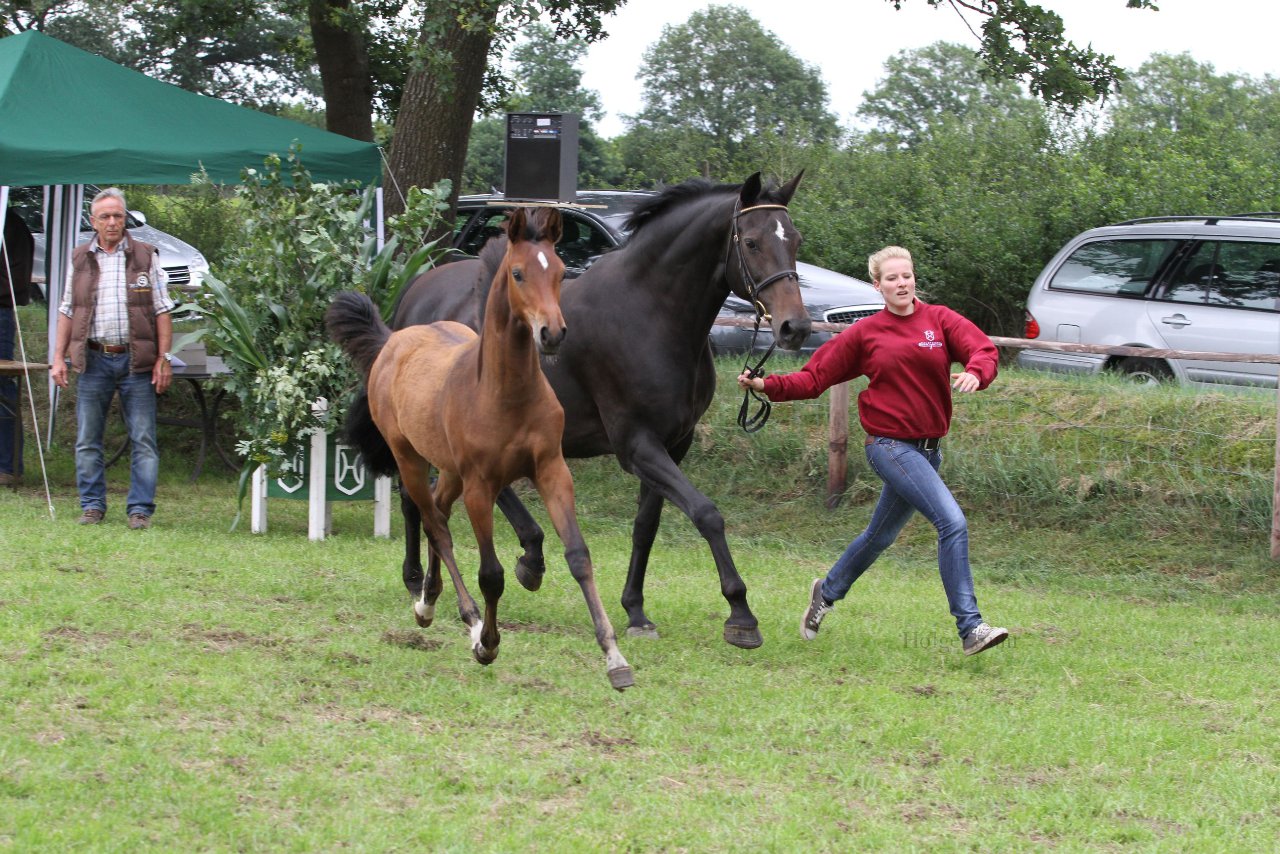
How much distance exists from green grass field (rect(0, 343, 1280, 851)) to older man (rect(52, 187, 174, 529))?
14.9 inches

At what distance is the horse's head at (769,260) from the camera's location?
241 inches

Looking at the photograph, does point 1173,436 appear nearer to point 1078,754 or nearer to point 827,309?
point 827,309

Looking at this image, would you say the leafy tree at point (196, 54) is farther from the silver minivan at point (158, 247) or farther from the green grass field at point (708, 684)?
the green grass field at point (708, 684)

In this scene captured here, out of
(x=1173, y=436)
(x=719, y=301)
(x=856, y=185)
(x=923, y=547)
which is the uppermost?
(x=856, y=185)

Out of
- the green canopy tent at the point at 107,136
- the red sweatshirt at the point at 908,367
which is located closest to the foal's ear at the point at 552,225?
the red sweatshirt at the point at 908,367

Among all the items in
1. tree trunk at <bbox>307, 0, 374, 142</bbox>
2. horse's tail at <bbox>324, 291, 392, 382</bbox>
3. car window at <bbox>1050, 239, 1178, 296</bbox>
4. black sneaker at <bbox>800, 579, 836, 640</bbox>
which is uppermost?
tree trunk at <bbox>307, 0, 374, 142</bbox>

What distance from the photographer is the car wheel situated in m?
10.9

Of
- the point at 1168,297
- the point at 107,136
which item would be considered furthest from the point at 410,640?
the point at 1168,297

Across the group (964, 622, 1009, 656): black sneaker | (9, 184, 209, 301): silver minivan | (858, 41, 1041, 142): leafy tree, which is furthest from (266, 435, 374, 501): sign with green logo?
(858, 41, 1041, 142): leafy tree

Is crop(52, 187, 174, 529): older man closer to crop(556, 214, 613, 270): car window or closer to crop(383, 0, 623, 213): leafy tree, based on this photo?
crop(383, 0, 623, 213): leafy tree

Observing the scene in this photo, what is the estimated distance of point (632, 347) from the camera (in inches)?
269

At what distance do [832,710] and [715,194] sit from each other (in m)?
2.71

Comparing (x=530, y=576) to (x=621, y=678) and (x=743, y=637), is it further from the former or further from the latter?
(x=621, y=678)

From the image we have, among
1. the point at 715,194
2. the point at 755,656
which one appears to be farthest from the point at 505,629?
the point at 715,194
